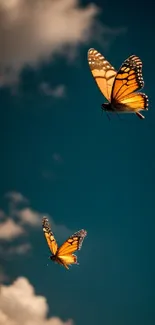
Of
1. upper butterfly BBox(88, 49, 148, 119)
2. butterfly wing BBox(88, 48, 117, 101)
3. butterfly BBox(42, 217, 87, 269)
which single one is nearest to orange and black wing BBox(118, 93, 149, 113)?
upper butterfly BBox(88, 49, 148, 119)

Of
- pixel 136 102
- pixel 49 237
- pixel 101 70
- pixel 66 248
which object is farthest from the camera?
pixel 49 237

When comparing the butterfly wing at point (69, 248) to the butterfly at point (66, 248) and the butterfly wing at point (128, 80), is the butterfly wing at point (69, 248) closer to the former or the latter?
the butterfly at point (66, 248)

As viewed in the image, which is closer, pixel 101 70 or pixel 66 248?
pixel 101 70

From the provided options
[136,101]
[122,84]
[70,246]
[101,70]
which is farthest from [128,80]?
[70,246]

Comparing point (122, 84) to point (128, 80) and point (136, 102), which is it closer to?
point (128, 80)

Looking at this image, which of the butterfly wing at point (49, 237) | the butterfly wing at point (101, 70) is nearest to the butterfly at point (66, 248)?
the butterfly wing at point (49, 237)

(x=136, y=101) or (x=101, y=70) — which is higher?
(x=101, y=70)

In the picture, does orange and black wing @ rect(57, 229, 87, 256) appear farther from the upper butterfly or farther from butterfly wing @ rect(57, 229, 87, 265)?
the upper butterfly

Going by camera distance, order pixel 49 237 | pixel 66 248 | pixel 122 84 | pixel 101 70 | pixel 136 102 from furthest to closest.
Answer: pixel 49 237 → pixel 66 248 → pixel 101 70 → pixel 122 84 → pixel 136 102
